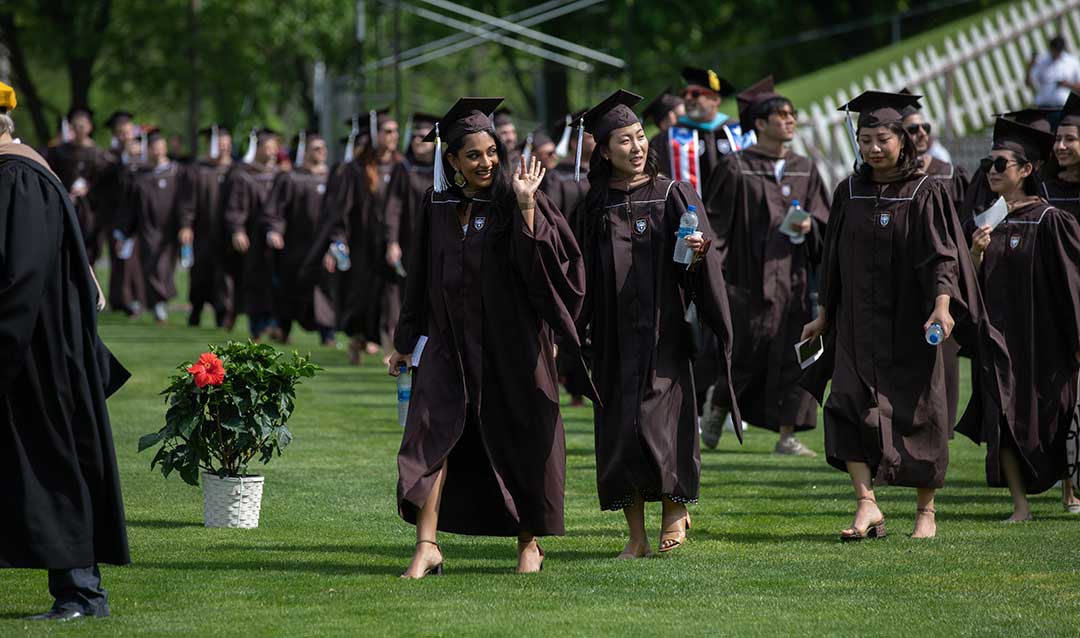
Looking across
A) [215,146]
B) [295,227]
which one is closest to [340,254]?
[295,227]

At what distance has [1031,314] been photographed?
412 inches

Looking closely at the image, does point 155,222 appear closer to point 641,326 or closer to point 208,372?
point 208,372

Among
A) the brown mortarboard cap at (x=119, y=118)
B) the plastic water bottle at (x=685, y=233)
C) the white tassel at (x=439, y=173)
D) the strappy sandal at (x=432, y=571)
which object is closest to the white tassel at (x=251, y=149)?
the brown mortarboard cap at (x=119, y=118)

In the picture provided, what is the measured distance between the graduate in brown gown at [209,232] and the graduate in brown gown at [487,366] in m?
15.5

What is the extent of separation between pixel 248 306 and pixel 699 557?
14.0 m

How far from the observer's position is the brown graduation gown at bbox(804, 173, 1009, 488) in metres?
9.38

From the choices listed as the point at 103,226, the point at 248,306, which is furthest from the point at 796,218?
the point at 103,226

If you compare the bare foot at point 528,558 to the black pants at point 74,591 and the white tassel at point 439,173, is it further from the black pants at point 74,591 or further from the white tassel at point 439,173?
the black pants at point 74,591

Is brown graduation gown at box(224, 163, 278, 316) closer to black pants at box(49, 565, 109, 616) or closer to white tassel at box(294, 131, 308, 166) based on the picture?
white tassel at box(294, 131, 308, 166)

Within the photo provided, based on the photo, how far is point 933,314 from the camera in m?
9.17

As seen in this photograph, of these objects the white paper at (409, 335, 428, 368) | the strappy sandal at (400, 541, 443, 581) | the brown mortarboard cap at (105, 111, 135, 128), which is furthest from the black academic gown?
the brown mortarboard cap at (105, 111, 135, 128)

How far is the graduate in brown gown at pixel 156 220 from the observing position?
25875 mm

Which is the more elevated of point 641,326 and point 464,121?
point 464,121

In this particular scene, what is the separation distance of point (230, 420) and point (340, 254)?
1023 centimetres
